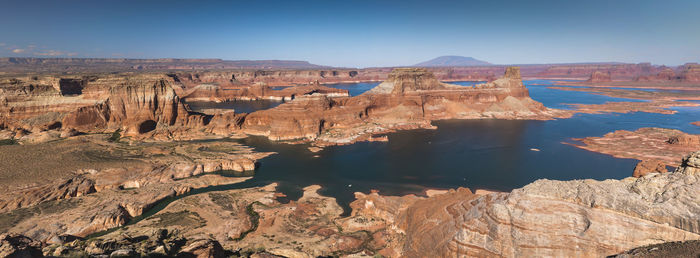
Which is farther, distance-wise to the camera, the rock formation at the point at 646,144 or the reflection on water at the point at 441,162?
the rock formation at the point at 646,144

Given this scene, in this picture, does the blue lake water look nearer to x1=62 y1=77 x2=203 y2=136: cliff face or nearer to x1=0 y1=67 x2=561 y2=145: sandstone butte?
x1=0 y1=67 x2=561 y2=145: sandstone butte

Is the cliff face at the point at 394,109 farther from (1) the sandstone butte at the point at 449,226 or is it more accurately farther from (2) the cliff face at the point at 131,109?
(1) the sandstone butte at the point at 449,226

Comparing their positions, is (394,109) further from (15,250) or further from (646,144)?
(15,250)

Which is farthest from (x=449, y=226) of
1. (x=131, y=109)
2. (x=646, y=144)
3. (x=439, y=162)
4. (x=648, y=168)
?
(x=131, y=109)

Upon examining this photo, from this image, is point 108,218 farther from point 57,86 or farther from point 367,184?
point 57,86

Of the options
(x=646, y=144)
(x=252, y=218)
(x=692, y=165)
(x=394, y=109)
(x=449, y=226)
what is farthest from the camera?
(x=394, y=109)

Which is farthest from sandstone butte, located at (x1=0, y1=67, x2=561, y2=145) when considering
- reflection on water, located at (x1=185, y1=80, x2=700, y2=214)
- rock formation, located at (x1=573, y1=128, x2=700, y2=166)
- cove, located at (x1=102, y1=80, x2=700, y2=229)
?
rock formation, located at (x1=573, y1=128, x2=700, y2=166)

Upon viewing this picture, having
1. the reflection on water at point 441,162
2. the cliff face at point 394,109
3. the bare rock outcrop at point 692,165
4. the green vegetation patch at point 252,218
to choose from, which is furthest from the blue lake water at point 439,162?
the bare rock outcrop at point 692,165
